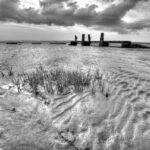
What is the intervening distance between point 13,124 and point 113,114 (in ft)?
6.38

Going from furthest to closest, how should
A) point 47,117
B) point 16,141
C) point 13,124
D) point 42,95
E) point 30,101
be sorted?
point 42,95 → point 30,101 → point 47,117 → point 13,124 → point 16,141

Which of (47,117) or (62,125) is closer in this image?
(62,125)

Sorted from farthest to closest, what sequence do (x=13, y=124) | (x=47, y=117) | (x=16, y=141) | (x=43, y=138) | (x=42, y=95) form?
(x=42, y=95) → (x=47, y=117) → (x=13, y=124) → (x=43, y=138) → (x=16, y=141)

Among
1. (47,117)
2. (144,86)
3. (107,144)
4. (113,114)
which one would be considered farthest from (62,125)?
(144,86)

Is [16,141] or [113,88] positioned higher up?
[113,88]

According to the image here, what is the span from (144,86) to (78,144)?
3.07 metres

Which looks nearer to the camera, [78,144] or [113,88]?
[78,144]

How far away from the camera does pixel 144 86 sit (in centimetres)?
387

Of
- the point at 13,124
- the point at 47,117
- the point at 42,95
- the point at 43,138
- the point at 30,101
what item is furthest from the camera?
the point at 42,95

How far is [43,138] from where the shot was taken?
6.25 ft

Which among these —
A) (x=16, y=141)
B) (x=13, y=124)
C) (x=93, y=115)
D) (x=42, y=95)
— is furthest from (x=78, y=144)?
(x=42, y=95)

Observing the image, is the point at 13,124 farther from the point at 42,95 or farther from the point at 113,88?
the point at 113,88

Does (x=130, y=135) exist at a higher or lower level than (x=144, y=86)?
lower

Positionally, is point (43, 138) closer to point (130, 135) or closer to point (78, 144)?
point (78, 144)
